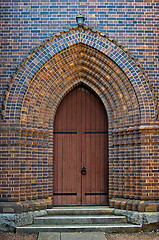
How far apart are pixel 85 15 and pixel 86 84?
67.1 inches

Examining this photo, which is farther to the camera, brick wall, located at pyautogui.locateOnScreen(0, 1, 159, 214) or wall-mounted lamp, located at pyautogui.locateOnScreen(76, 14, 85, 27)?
wall-mounted lamp, located at pyautogui.locateOnScreen(76, 14, 85, 27)

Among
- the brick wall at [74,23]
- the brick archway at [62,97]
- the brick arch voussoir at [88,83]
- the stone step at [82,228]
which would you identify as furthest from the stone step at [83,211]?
the brick wall at [74,23]

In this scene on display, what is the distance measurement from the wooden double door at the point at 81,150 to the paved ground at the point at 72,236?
4.19 ft

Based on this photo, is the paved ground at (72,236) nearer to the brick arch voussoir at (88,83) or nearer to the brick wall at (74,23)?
the brick arch voussoir at (88,83)

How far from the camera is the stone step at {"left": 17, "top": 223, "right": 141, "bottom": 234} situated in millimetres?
6293

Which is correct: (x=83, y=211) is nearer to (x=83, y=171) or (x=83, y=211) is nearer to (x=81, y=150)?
(x=83, y=171)

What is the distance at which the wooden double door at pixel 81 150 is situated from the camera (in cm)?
745

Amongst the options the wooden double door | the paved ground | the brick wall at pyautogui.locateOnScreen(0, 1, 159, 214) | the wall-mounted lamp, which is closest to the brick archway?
the brick wall at pyautogui.locateOnScreen(0, 1, 159, 214)

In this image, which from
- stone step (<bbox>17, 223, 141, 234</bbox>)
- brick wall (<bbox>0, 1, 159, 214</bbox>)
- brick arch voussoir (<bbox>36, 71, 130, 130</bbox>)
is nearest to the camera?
stone step (<bbox>17, 223, 141, 234</bbox>)

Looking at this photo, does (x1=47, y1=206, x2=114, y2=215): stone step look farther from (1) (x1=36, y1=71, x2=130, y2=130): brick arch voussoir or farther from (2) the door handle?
(1) (x1=36, y1=71, x2=130, y2=130): brick arch voussoir

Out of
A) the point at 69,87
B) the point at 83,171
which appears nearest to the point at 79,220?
the point at 83,171

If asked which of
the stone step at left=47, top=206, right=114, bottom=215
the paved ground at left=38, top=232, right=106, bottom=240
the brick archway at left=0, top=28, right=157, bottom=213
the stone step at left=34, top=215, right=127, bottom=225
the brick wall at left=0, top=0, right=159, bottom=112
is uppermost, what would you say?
the brick wall at left=0, top=0, right=159, bottom=112

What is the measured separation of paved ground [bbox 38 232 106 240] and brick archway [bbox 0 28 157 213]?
95cm

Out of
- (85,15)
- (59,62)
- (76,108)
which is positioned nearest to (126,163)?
(76,108)
